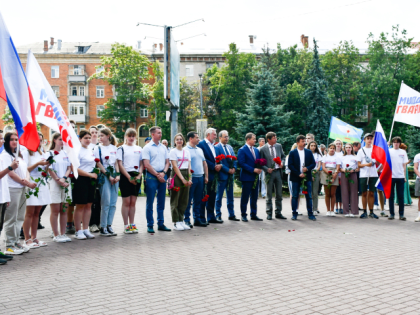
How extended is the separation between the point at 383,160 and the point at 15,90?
9.57 metres

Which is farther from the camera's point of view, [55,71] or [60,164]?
[55,71]

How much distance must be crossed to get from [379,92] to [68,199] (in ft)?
168

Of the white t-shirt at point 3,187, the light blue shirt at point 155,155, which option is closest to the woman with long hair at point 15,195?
the white t-shirt at point 3,187

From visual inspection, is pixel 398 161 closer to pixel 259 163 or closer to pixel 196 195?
pixel 259 163

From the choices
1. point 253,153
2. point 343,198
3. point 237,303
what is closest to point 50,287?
point 237,303

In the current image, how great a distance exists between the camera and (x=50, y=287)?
580 centimetres

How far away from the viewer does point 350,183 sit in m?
13.0

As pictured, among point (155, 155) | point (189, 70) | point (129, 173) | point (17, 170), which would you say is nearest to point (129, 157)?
point (129, 173)

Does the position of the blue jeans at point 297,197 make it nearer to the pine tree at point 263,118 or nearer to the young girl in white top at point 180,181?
the young girl in white top at point 180,181

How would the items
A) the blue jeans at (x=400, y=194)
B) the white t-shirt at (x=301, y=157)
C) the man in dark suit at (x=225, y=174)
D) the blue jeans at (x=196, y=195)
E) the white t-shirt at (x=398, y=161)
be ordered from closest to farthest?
1. the blue jeans at (x=196, y=195)
2. the man in dark suit at (x=225, y=174)
3. the blue jeans at (x=400, y=194)
4. the white t-shirt at (x=398, y=161)
5. the white t-shirt at (x=301, y=157)

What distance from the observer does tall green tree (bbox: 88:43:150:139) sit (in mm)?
60469

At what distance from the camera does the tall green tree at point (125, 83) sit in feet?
198

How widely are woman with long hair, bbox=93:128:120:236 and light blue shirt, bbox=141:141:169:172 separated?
67 centimetres

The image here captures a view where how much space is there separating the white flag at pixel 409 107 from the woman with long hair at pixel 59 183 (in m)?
9.60
